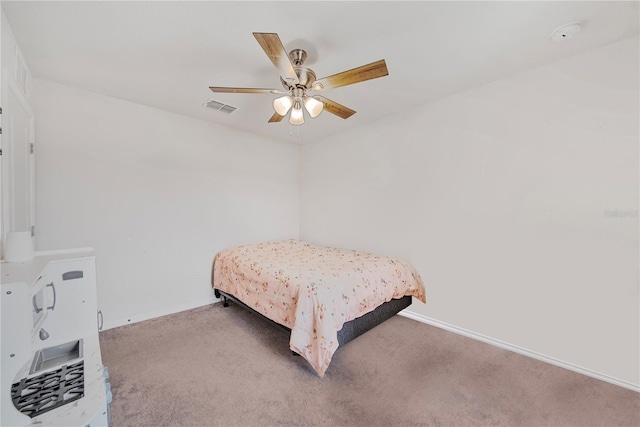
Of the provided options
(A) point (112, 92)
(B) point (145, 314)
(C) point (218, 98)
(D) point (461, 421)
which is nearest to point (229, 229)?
(B) point (145, 314)

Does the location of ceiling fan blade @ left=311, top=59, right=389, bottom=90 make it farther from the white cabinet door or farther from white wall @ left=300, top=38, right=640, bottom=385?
the white cabinet door

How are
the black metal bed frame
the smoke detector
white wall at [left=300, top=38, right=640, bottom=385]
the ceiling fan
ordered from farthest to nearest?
the black metal bed frame → white wall at [left=300, top=38, right=640, bottom=385] → the smoke detector → the ceiling fan

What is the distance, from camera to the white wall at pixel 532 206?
5.90ft

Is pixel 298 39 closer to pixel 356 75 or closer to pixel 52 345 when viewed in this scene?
pixel 356 75

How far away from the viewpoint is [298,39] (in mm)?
1748

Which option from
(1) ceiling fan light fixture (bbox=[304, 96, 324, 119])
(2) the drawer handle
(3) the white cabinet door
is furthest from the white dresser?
(1) ceiling fan light fixture (bbox=[304, 96, 324, 119])

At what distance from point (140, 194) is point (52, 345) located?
6.22ft

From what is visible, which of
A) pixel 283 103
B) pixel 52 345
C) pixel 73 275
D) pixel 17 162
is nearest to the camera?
pixel 52 345

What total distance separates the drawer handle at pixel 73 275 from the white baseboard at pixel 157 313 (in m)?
1.66

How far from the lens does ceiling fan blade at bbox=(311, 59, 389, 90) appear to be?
151cm

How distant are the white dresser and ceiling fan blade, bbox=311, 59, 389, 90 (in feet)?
5.92

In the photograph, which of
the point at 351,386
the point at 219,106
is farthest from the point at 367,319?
the point at 219,106

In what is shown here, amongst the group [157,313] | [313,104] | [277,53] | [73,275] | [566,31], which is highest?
[566,31]

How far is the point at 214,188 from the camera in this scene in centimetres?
335
